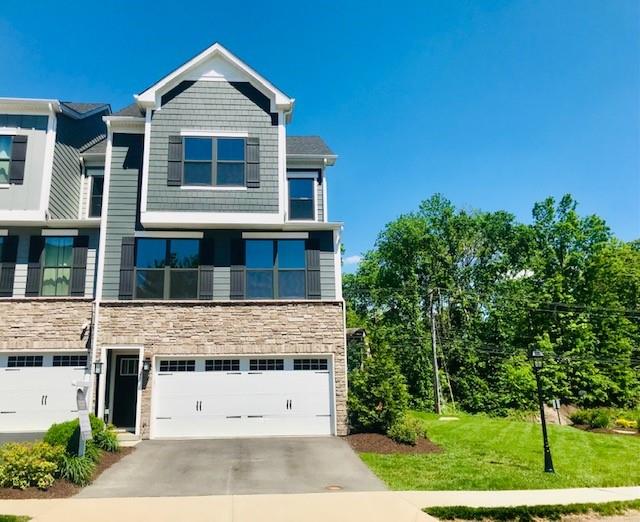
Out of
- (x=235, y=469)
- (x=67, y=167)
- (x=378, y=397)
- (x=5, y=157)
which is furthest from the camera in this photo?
(x=67, y=167)

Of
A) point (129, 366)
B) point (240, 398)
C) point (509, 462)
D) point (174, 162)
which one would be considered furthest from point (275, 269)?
point (509, 462)

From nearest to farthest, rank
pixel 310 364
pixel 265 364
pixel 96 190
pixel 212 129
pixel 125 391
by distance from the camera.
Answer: pixel 265 364
pixel 310 364
pixel 125 391
pixel 212 129
pixel 96 190

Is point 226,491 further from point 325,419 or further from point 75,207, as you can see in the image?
point 75,207

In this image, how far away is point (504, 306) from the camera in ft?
109

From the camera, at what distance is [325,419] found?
14.7 metres

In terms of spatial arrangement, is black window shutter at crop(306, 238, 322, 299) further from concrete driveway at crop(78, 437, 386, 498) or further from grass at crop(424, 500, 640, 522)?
grass at crop(424, 500, 640, 522)

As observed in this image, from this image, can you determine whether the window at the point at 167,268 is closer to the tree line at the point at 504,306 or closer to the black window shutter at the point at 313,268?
the black window shutter at the point at 313,268

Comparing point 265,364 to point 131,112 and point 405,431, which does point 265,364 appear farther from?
point 131,112

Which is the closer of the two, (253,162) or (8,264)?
(8,264)

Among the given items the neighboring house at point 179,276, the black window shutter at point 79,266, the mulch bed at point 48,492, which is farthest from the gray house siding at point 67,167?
the mulch bed at point 48,492

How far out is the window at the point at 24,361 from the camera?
47.8ft

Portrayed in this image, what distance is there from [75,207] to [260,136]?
722 cm

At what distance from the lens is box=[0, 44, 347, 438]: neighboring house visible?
47.5 feet

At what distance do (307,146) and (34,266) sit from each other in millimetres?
10133
